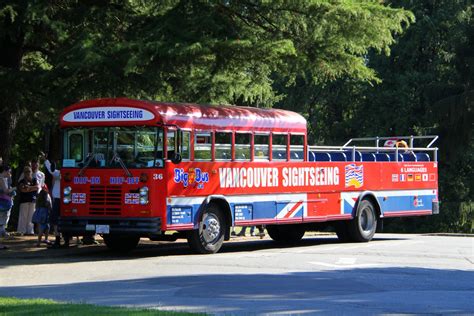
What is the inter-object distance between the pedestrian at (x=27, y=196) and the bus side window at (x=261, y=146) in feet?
17.8

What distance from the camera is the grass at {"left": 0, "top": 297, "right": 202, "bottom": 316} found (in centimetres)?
1091

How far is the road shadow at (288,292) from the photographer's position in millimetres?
12180

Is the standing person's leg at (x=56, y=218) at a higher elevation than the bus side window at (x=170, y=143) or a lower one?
lower

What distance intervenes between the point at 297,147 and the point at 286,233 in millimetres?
3044

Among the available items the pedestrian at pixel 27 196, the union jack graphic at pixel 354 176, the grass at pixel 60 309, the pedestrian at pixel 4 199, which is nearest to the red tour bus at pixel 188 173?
the union jack graphic at pixel 354 176

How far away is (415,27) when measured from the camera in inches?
1906

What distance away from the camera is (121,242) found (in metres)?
21.0

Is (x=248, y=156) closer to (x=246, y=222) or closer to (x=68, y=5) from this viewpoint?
(x=246, y=222)

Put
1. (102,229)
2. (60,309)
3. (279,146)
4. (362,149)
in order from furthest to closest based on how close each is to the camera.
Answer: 1. (362,149)
2. (279,146)
3. (102,229)
4. (60,309)

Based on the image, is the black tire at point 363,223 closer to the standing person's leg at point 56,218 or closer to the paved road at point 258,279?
the paved road at point 258,279

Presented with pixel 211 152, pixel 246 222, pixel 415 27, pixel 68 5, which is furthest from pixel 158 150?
pixel 415 27

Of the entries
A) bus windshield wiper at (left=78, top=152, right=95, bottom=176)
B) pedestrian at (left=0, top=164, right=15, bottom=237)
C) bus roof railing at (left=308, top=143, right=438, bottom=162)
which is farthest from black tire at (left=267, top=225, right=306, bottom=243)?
pedestrian at (left=0, top=164, right=15, bottom=237)

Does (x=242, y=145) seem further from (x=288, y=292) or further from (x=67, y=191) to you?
(x=288, y=292)

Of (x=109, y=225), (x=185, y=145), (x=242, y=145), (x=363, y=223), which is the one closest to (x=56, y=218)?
(x=109, y=225)
